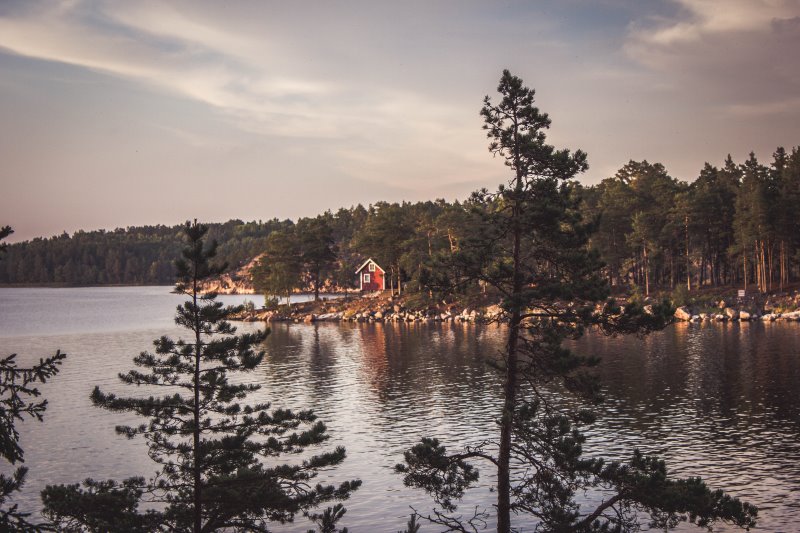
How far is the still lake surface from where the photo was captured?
28484mm

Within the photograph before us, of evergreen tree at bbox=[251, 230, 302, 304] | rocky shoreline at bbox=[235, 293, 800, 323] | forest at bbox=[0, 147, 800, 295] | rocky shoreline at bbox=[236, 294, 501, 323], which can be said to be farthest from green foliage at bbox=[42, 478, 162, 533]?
evergreen tree at bbox=[251, 230, 302, 304]

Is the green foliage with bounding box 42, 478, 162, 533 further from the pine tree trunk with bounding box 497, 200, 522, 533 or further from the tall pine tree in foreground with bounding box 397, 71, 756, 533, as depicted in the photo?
the pine tree trunk with bounding box 497, 200, 522, 533

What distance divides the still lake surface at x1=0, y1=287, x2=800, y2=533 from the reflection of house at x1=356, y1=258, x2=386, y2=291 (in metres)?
48.8

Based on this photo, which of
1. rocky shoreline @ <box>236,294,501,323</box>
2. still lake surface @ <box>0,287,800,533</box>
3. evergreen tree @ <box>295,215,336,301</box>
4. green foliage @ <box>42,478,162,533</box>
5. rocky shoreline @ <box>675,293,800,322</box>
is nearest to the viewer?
green foliage @ <box>42,478,162,533</box>

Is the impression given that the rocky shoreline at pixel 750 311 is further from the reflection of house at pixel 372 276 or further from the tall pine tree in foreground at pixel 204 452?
the tall pine tree in foreground at pixel 204 452

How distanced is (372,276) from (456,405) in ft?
293

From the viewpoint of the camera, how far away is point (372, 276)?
131250mm

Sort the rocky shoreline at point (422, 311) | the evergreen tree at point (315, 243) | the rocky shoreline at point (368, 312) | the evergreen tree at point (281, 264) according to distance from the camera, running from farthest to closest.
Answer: the evergreen tree at point (315, 243), the evergreen tree at point (281, 264), the rocky shoreline at point (368, 312), the rocky shoreline at point (422, 311)

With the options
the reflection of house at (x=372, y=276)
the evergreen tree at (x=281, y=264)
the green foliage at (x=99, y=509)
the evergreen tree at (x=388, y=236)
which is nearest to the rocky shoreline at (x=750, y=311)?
the evergreen tree at (x=388, y=236)

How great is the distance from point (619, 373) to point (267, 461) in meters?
28.6

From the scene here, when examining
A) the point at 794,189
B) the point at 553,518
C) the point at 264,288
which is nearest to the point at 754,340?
the point at 794,189

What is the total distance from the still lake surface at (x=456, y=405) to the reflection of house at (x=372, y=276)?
48817mm

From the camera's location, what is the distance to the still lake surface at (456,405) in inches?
1121

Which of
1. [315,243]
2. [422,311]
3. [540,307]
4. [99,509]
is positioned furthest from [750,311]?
[99,509]
